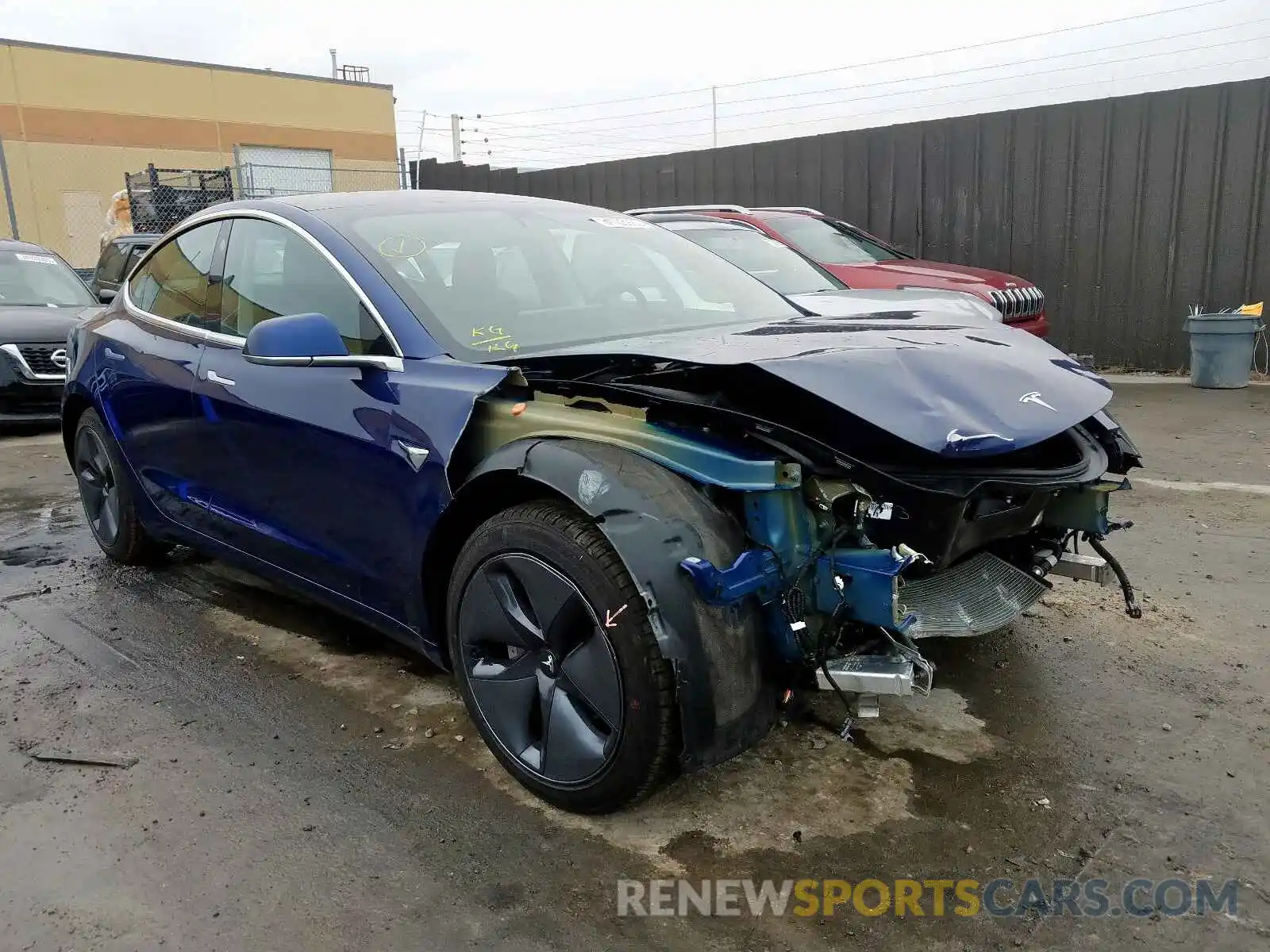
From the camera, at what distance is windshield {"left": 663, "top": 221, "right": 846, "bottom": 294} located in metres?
6.47

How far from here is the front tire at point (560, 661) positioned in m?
2.23

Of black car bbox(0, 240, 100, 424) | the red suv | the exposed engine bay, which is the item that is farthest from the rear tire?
the red suv

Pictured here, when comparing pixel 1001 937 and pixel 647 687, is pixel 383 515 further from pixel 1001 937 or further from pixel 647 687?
pixel 1001 937

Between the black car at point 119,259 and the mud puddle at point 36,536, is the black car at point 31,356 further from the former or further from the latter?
the black car at point 119,259

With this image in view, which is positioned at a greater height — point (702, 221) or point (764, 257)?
point (702, 221)

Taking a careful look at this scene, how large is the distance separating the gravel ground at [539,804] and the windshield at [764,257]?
3.16 meters

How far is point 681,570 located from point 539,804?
848 mm

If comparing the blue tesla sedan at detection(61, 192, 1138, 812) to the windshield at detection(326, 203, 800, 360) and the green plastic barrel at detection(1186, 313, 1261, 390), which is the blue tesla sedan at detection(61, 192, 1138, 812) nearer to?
the windshield at detection(326, 203, 800, 360)

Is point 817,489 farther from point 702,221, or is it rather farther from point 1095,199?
point 1095,199

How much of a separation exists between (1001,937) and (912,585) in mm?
857

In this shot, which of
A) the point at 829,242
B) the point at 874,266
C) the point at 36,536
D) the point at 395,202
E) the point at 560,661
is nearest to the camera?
the point at 560,661

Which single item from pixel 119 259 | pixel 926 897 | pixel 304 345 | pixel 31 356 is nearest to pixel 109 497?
pixel 304 345

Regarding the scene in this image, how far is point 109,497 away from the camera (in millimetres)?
4551

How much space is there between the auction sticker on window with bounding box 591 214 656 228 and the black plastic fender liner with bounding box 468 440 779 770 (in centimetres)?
168
